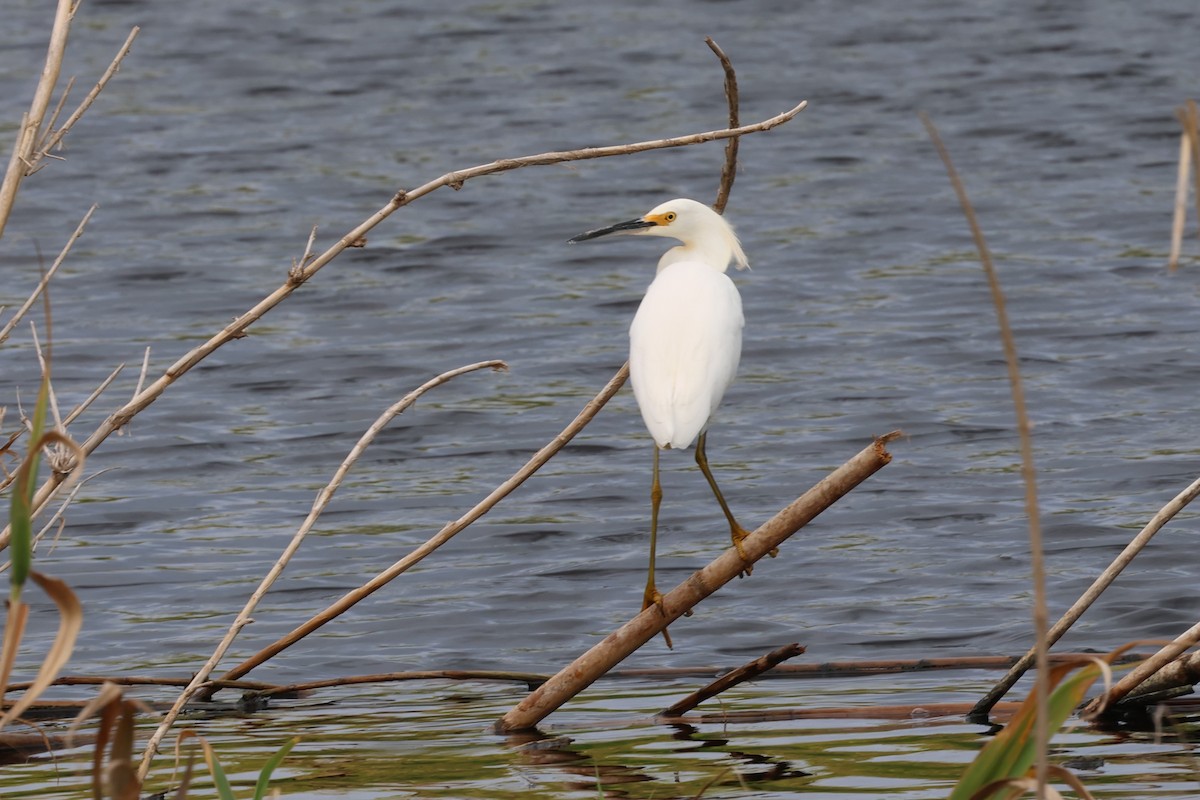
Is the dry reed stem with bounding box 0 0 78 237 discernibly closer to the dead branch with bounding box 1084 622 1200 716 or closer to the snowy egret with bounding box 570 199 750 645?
the snowy egret with bounding box 570 199 750 645

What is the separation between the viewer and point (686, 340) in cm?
556

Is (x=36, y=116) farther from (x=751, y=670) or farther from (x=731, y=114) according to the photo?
(x=751, y=670)

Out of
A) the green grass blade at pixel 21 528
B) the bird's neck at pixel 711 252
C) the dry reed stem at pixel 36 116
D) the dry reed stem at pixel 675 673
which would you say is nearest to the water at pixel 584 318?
the dry reed stem at pixel 675 673

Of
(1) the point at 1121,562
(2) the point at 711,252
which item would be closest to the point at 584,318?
(2) the point at 711,252

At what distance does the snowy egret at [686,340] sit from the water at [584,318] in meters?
1.17

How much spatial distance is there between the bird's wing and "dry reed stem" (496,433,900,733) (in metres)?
0.42

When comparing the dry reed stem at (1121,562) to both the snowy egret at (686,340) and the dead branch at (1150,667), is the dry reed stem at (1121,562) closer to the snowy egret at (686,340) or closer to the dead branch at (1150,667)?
the dead branch at (1150,667)

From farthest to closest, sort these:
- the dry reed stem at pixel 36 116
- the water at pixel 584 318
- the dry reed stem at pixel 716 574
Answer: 1. the water at pixel 584 318
2. the dry reed stem at pixel 716 574
3. the dry reed stem at pixel 36 116

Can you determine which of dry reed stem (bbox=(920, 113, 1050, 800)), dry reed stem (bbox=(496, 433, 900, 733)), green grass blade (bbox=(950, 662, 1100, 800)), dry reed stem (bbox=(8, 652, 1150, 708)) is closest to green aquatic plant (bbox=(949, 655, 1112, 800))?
green grass blade (bbox=(950, 662, 1100, 800))

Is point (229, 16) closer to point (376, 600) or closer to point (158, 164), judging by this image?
point (158, 164)

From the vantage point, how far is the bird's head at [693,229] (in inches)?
243

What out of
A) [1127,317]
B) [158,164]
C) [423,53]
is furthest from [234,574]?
[423,53]

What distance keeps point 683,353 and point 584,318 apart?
8.26 metres

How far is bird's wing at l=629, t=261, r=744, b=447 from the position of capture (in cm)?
532
